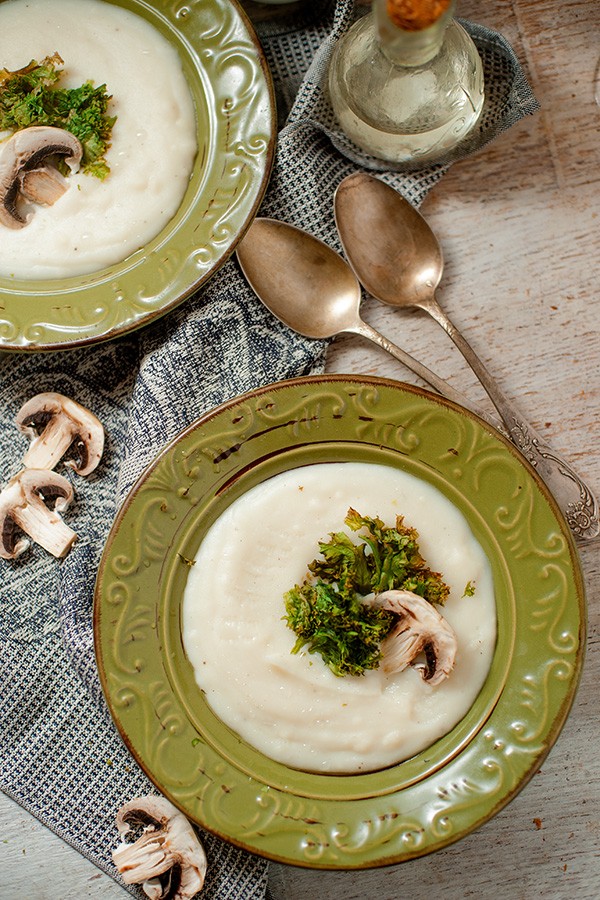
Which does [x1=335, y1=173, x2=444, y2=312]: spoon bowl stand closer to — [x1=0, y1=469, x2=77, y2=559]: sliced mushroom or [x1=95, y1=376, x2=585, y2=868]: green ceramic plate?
[x1=95, y1=376, x2=585, y2=868]: green ceramic plate

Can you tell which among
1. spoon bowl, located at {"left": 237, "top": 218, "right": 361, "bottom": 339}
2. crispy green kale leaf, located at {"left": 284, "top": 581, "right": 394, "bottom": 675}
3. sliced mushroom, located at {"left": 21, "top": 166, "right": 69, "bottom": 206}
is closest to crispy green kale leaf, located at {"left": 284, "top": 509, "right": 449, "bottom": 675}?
crispy green kale leaf, located at {"left": 284, "top": 581, "right": 394, "bottom": 675}

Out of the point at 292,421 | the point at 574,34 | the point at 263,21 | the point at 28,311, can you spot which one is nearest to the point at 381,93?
the point at 263,21

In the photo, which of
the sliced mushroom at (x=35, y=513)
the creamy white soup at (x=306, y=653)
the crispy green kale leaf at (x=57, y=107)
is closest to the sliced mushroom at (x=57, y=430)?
the sliced mushroom at (x=35, y=513)

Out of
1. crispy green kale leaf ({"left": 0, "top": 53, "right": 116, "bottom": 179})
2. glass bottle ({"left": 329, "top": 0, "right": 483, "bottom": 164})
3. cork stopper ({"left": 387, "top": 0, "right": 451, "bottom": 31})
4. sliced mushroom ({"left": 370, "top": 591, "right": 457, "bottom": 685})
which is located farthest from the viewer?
crispy green kale leaf ({"left": 0, "top": 53, "right": 116, "bottom": 179})

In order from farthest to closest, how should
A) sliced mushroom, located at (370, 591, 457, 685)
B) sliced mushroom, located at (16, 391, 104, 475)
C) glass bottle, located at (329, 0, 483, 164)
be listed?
1. sliced mushroom, located at (16, 391, 104, 475)
2. glass bottle, located at (329, 0, 483, 164)
3. sliced mushroom, located at (370, 591, 457, 685)

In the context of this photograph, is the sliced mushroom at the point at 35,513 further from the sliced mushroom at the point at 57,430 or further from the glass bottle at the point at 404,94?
the glass bottle at the point at 404,94

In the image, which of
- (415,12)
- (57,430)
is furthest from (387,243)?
(57,430)
